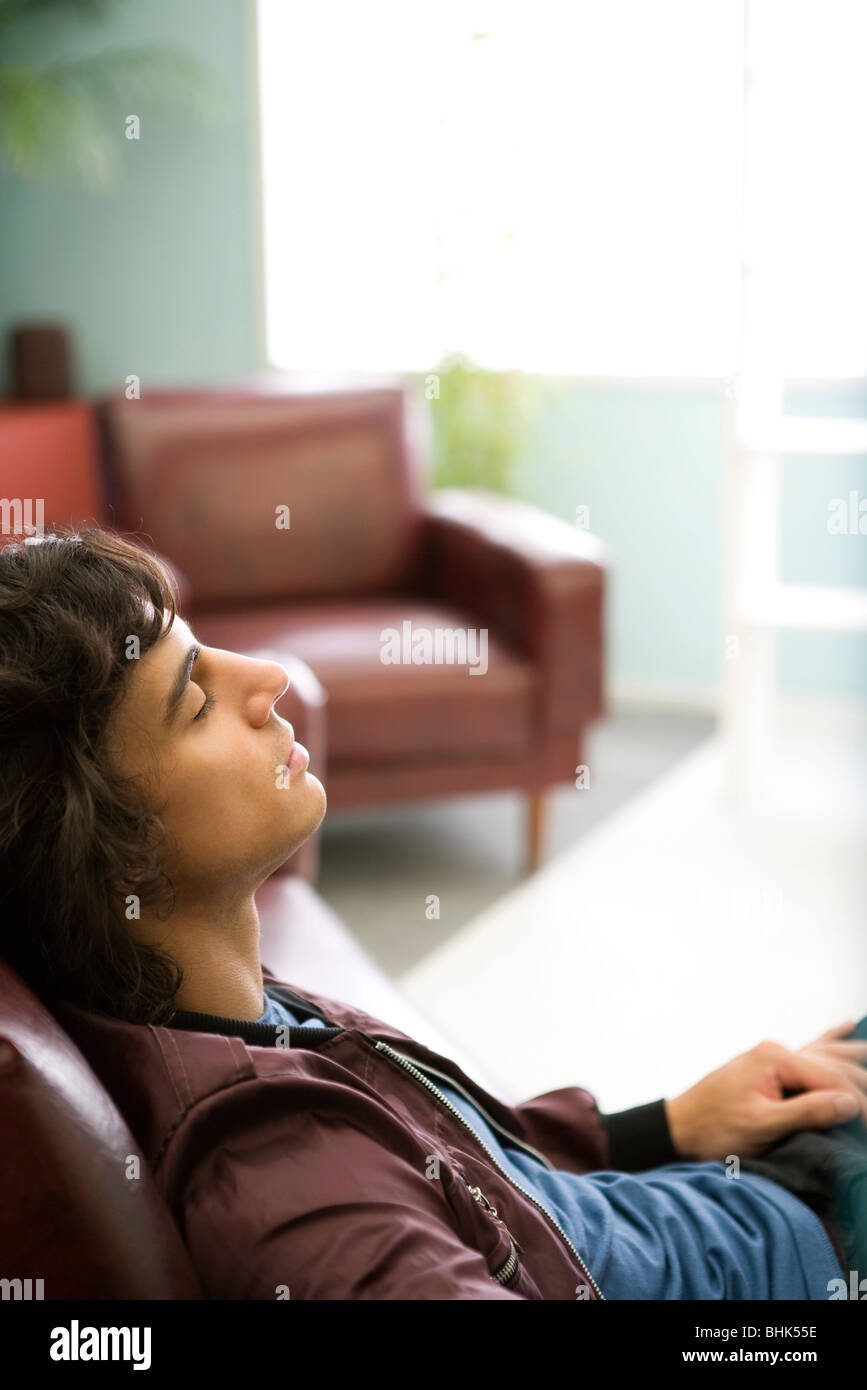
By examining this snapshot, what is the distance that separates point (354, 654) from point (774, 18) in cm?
158

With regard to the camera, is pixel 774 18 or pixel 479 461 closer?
pixel 774 18

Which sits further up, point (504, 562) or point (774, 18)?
point (774, 18)

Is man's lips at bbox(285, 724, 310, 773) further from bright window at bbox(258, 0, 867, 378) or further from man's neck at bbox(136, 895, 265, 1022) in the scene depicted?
bright window at bbox(258, 0, 867, 378)

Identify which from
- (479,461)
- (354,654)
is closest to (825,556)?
(479,461)

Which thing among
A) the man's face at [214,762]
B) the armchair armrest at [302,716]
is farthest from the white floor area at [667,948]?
the man's face at [214,762]

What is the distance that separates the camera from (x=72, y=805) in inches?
34.5

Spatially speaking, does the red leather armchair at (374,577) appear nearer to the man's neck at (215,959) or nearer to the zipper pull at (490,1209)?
the man's neck at (215,959)

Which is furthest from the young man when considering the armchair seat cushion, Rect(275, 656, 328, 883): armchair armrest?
the armchair seat cushion

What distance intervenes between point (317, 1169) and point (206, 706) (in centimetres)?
31

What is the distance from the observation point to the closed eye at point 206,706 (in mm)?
967

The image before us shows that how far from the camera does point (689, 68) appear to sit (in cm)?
396

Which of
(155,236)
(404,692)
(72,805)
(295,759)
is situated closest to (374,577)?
(404,692)

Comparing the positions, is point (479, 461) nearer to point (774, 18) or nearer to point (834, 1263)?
point (774, 18)
